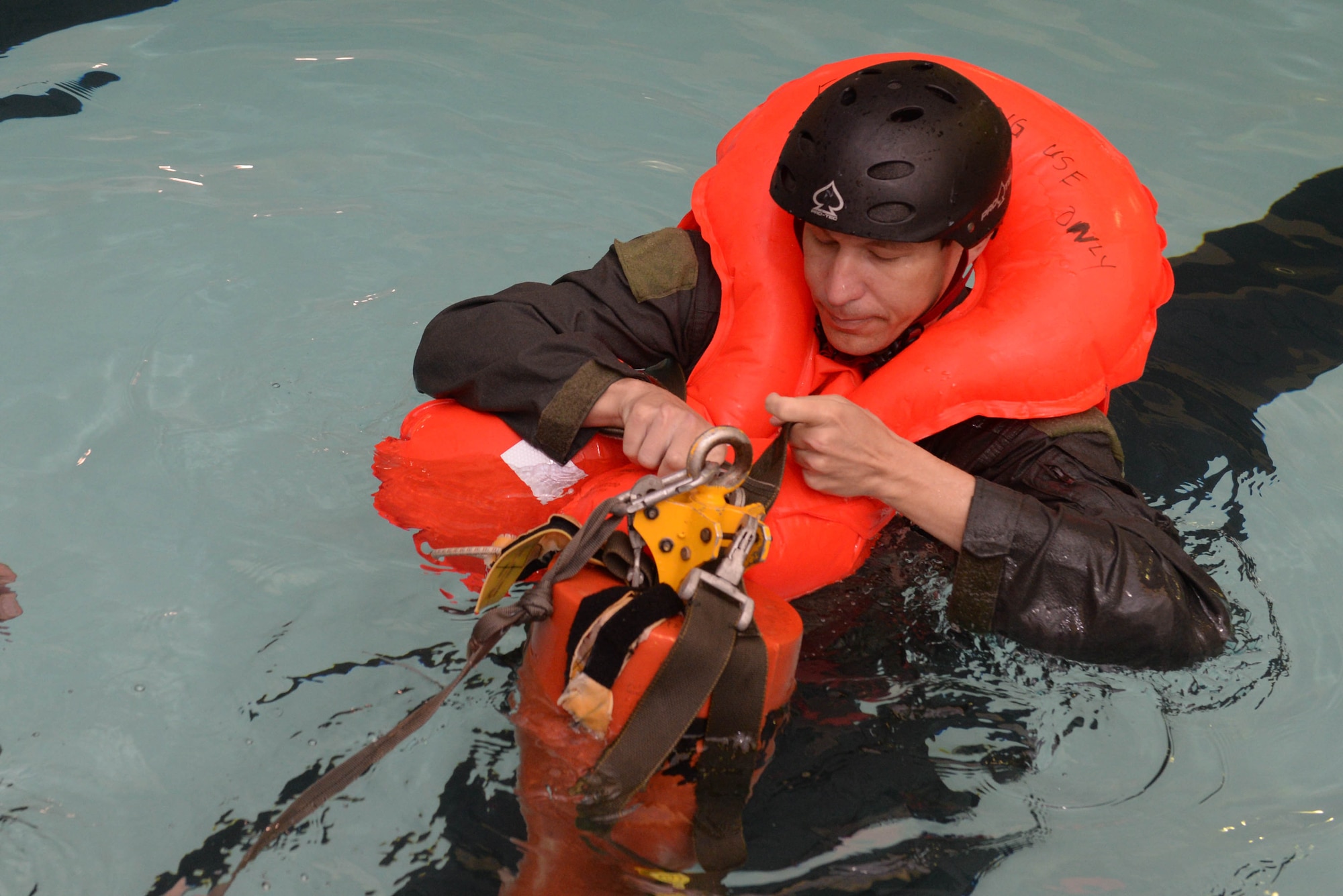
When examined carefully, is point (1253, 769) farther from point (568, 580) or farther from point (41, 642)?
point (41, 642)

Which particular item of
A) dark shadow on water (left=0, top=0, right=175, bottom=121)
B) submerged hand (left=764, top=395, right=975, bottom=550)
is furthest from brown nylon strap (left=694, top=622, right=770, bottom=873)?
dark shadow on water (left=0, top=0, right=175, bottom=121)

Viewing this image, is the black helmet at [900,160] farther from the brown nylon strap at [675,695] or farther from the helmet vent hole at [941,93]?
the brown nylon strap at [675,695]

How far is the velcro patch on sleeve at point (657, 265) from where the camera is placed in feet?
7.63

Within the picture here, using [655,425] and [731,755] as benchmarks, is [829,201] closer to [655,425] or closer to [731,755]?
[655,425]

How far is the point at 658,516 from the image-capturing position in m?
1.60

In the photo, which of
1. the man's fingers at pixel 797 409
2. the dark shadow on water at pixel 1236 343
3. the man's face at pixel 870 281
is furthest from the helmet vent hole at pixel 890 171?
the dark shadow on water at pixel 1236 343

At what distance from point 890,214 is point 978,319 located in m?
0.35

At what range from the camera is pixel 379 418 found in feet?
9.57

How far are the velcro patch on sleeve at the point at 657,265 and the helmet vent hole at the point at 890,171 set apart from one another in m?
0.52

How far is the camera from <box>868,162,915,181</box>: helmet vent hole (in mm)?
1953

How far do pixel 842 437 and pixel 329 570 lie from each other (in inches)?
45.0

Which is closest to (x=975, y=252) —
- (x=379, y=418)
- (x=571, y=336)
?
(x=571, y=336)

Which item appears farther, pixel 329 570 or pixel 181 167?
pixel 181 167

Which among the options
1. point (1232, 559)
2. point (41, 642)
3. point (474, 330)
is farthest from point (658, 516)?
point (1232, 559)
